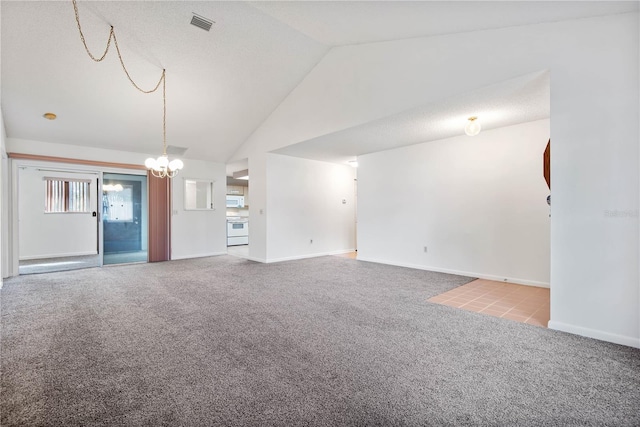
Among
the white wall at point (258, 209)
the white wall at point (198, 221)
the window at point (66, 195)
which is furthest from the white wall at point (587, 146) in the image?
the window at point (66, 195)

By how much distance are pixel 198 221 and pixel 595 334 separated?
25.1ft

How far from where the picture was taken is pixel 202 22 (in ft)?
12.8

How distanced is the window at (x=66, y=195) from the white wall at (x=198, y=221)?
2.81 meters

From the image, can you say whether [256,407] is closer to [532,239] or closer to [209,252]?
[532,239]

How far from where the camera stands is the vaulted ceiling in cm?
321

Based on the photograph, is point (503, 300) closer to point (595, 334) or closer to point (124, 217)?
point (595, 334)

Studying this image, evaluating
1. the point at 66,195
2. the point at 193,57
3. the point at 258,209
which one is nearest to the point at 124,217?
the point at 66,195

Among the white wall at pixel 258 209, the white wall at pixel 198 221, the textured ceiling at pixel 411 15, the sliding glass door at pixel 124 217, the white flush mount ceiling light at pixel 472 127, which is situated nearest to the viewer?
the textured ceiling at pixel 411 15

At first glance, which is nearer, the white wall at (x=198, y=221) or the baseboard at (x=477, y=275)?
the baseboard at (x=477, y=275)

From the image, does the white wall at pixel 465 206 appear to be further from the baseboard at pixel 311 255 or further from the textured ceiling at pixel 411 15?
the textured ceiling at pixel 411 15

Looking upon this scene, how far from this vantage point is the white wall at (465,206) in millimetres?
4418

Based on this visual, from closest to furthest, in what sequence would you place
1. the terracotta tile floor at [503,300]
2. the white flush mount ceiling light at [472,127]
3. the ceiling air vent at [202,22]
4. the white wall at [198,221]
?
the terracotta tile floor at [503,300], the ceiling air vent at [202,22], the white flush mount ceiling light at [472,127], the white wall at [198,221]

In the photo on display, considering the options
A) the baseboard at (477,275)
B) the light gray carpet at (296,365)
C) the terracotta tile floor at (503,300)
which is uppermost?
the baseboard at (477,275)

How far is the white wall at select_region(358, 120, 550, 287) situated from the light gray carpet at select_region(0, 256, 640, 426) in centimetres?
191
